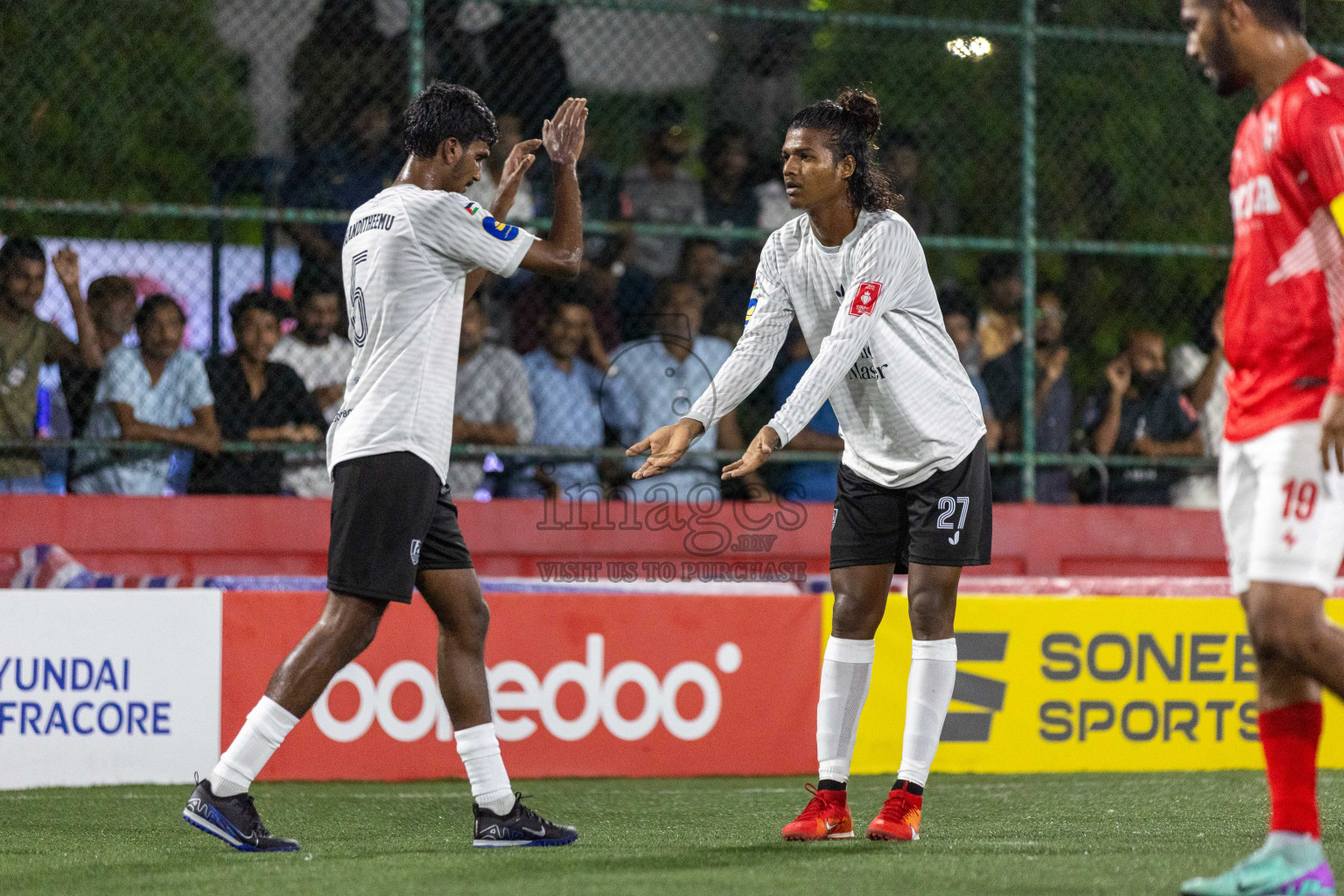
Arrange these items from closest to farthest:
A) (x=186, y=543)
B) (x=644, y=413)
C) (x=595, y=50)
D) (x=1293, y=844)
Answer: (x=1293, y=844) < (x=186, y=543) < (x=644, y=413) < (x=595, y=50)

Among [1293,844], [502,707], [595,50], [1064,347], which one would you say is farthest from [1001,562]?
[1293,844]

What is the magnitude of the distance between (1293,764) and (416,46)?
6.20 meters

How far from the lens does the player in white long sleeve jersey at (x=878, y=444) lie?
16.7ft

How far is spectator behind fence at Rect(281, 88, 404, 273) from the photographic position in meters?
8.94

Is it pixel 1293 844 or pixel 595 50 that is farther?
pixel 595 50

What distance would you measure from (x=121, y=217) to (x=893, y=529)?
479cm

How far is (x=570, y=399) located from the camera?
28.6 ft

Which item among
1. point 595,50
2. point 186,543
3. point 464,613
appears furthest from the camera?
point 595,50

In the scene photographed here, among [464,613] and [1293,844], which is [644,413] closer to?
[464,613]

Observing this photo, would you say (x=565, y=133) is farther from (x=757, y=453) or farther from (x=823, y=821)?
(x=823, y=821)

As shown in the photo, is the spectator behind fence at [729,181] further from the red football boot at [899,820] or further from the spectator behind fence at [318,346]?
the red football boot at [899,820]

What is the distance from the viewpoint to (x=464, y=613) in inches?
195

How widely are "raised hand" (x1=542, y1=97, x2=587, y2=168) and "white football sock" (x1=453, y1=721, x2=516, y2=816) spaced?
174 centimetres

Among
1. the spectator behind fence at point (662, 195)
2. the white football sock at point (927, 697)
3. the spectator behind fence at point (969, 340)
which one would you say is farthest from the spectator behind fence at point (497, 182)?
the white football sock at point (927, 697)
